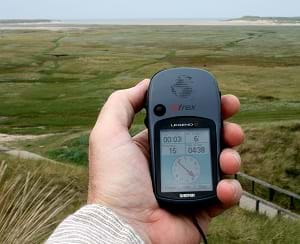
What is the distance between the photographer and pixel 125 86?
1646 inches

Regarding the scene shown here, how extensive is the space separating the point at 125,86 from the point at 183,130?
3857 cm

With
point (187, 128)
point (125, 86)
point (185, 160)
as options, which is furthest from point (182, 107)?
point (125, 86)

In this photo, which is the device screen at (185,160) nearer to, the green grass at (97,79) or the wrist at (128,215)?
the wrist at (128,215)

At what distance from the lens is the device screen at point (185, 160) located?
10.6 ft

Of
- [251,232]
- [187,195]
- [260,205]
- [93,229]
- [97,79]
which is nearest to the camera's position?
[93,229]

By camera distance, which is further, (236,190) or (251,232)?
(251,232)

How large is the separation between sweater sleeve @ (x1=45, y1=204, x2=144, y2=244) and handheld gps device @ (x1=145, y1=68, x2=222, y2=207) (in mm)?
459

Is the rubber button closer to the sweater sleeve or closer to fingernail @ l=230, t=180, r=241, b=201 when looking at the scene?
fingernail @ l=230, t=180, r=241, b=201

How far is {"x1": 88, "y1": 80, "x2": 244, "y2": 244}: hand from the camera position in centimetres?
320

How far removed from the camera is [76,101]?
37188mm

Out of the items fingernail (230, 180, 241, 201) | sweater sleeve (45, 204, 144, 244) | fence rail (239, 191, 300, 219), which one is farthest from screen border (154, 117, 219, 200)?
fence rail (239, 191, 300, 219)

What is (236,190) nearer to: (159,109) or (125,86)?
(159,109)

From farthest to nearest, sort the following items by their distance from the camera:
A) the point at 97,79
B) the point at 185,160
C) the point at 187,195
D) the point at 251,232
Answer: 1. the point at 97,79
2. the point at 251,232
3. the point at 185,160
4. the point at 187,195

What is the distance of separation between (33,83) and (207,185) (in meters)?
43.3
